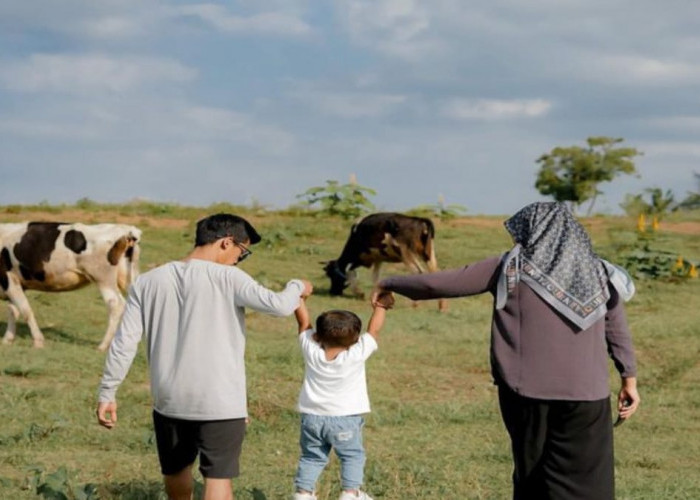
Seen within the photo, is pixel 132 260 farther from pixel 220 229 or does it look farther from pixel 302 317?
pixel 220 229

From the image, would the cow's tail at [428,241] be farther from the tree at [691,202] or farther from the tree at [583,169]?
the tree at [583,169]

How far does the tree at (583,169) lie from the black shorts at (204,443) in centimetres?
4878

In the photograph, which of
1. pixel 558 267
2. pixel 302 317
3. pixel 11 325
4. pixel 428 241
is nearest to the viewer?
pixel 558 267

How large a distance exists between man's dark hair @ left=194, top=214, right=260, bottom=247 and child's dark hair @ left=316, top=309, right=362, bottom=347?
0.63m

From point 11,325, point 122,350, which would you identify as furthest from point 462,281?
point 11,325

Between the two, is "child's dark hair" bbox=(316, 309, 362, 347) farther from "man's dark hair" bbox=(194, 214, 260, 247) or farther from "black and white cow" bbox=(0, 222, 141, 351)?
"black and white cow" bbox=(0, 222, 141, 351)

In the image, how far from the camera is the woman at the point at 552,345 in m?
4.91

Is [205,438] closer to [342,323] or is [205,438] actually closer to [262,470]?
[342,323]

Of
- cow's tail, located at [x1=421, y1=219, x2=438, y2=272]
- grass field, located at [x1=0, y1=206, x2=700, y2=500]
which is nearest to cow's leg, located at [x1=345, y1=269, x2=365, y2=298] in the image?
grass field, located at [x1=0, y1=206, x2=700, y2=500]

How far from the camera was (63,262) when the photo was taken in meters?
13.6

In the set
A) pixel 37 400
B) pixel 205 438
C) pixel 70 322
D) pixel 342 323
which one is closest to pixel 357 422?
pixel 342 323

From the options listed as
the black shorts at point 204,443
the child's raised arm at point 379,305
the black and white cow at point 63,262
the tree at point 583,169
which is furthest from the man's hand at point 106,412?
the tree at point 583,169

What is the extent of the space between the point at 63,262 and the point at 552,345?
9746 mm

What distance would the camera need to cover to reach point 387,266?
74.1ft
